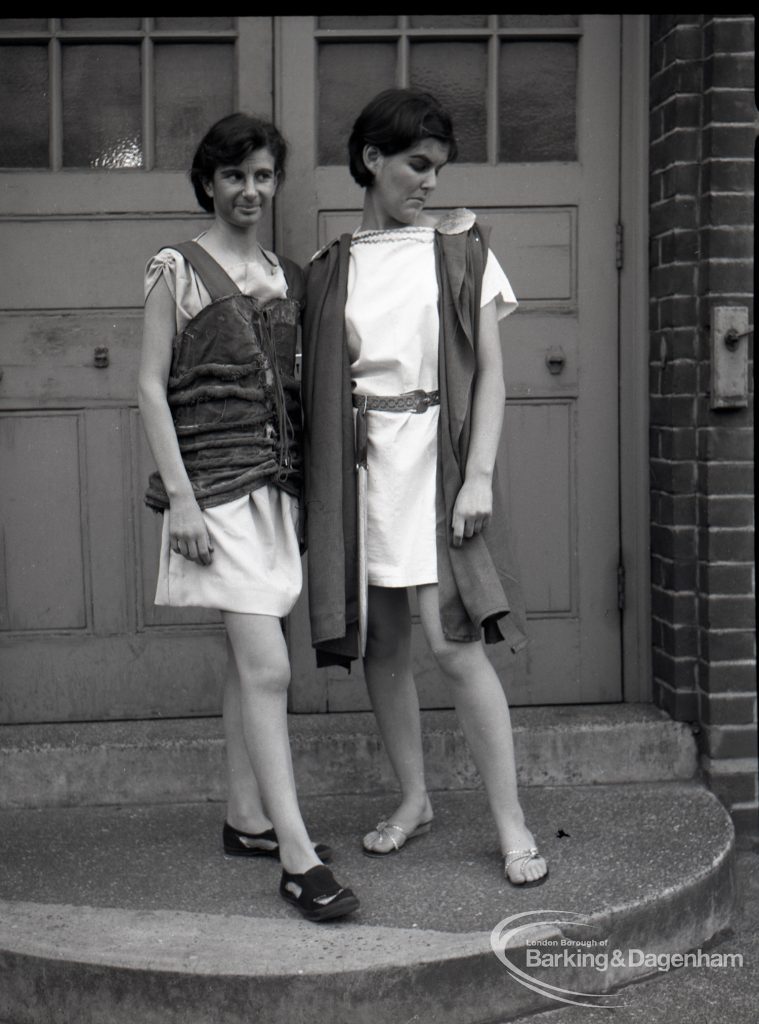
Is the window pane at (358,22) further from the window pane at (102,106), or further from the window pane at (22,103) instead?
the window pane at (22,103)

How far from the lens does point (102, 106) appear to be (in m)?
4.00

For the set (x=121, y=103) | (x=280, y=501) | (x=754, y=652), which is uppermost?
(x=121, y=103)

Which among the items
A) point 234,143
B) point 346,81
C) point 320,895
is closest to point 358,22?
point 346,81

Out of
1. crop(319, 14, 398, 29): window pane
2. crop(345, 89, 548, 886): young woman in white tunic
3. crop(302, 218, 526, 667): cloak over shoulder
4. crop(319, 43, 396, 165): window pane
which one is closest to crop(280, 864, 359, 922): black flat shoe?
crop(345, 89, 548, 886): young woman in white tunic

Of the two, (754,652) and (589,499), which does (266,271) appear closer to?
(589,499)

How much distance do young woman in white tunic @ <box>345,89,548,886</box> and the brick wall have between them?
0.90m

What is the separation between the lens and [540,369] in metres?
Result: 4.09

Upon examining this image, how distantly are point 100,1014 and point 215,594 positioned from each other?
0.93 m

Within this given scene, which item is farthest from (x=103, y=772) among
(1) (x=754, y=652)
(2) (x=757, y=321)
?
(2) (x=757, y=321)

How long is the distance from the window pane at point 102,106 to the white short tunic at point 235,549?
1159 mm

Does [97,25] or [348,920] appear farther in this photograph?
[97,25]

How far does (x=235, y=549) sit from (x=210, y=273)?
2.07 ft

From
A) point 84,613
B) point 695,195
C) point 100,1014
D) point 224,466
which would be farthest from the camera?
point 84,613
